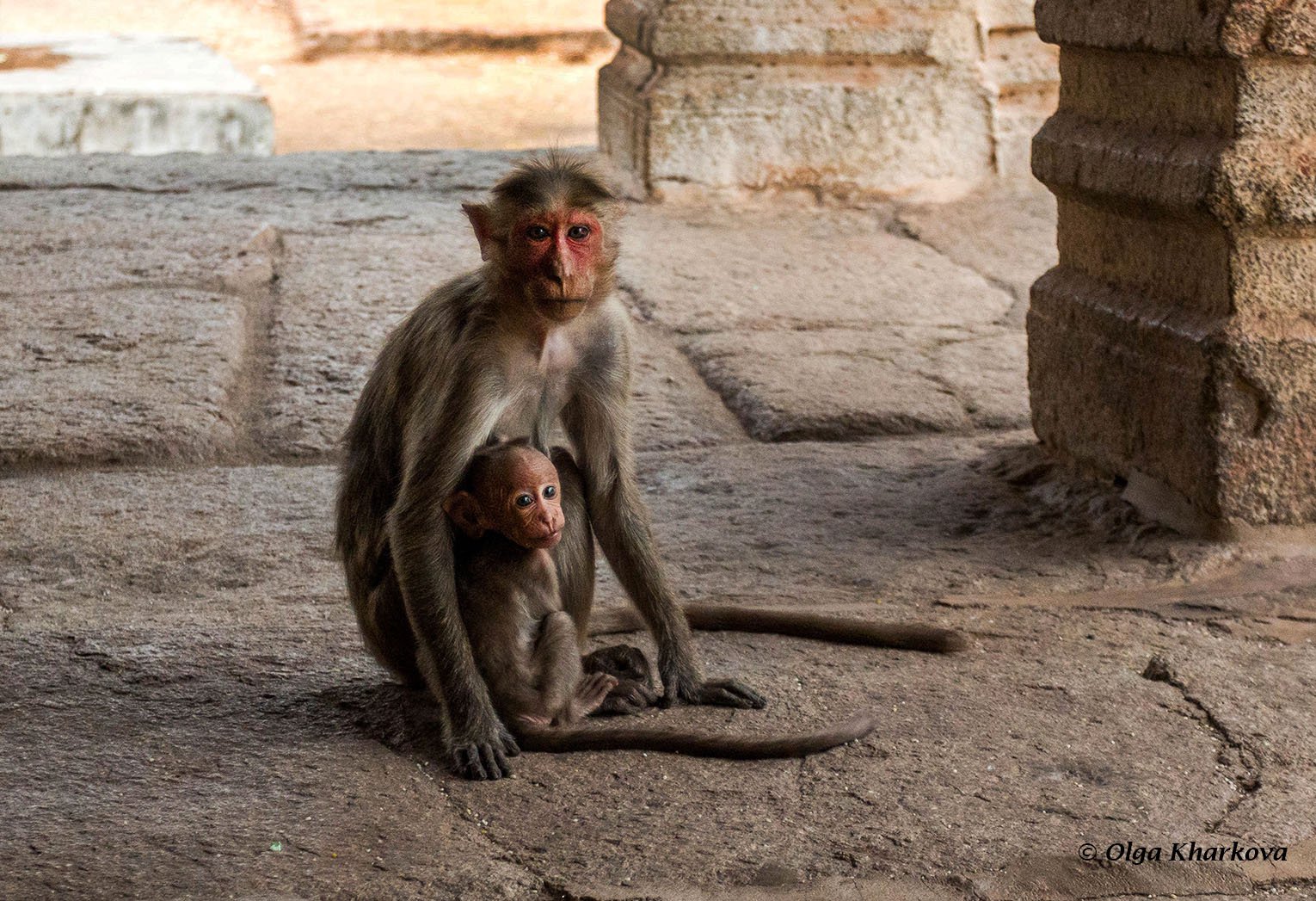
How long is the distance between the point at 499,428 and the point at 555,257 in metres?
0.35

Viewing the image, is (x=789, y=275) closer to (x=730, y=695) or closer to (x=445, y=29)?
(x=730, y=695)

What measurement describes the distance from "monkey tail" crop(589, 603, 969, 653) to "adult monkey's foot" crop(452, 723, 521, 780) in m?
0.52

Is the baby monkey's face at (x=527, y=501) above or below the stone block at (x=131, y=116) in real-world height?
above

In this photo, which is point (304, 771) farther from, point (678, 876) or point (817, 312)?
point (817, 312)

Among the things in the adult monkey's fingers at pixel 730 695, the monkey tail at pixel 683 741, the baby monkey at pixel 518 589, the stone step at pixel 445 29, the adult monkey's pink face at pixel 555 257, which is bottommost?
the stone step at pixel 445 29

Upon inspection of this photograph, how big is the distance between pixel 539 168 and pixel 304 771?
3.61ft

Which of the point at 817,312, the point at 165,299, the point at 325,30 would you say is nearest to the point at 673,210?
the point at 817,312

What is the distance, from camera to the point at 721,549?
3891 mm

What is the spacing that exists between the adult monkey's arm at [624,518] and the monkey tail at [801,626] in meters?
0.09

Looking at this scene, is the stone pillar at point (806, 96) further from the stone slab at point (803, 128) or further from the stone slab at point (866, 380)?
the stone slab at point (866, 380)

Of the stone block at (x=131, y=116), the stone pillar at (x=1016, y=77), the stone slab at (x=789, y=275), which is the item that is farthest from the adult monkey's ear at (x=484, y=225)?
the stone block at (x=131, y=116)

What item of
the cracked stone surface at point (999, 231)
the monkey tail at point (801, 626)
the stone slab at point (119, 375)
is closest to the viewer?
the monkey tail at point (801, 626)

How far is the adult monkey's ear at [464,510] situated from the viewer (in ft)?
9.32

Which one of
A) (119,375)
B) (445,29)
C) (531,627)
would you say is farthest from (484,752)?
(445,29)
